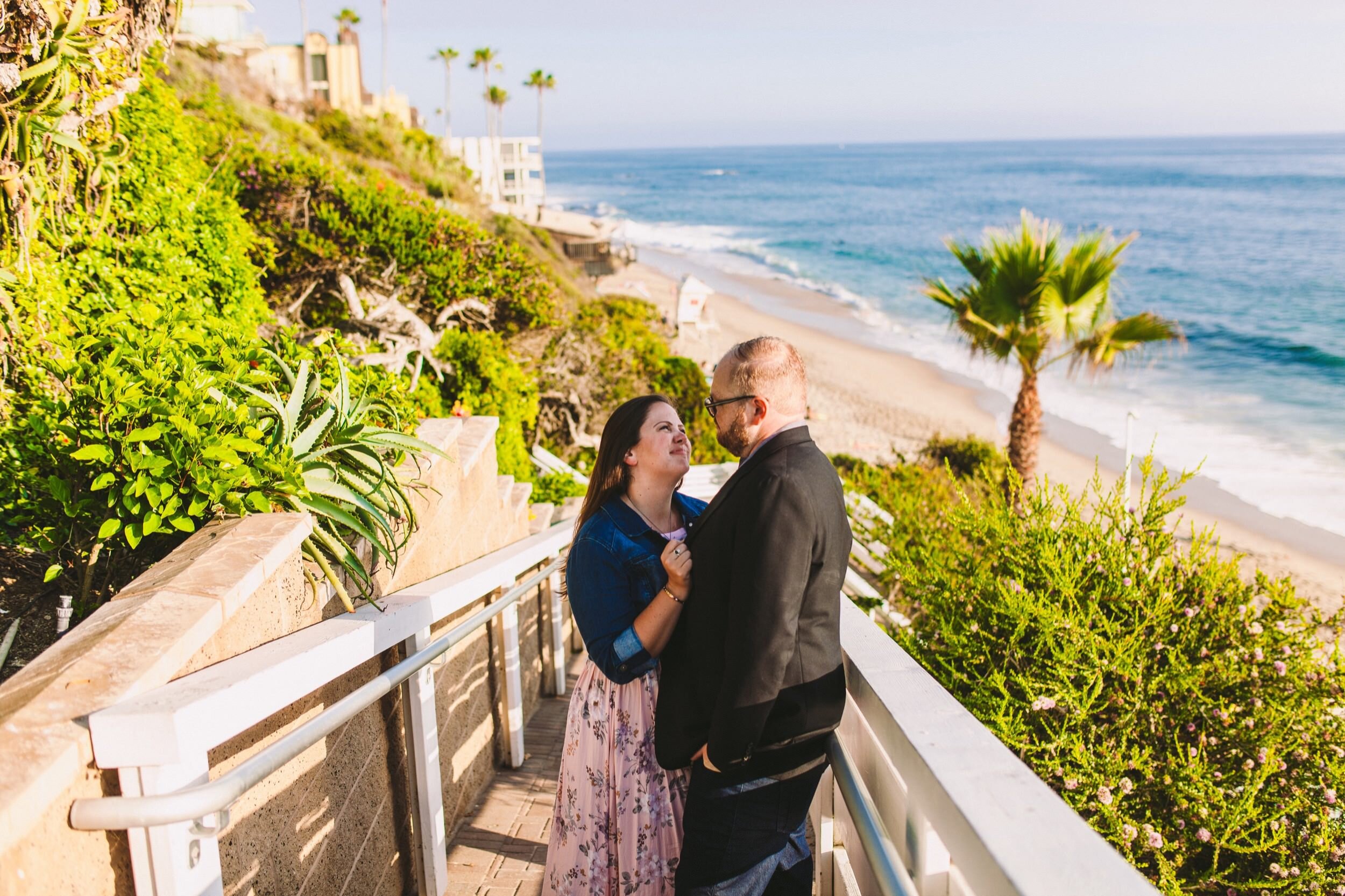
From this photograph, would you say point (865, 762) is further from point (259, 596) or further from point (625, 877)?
point (259, 596)

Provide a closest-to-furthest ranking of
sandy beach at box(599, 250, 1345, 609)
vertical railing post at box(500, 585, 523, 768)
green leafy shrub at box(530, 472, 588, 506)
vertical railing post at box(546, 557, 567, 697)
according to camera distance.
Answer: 1. vertical railing post at box(500, 585, 523, 768)
2. vertical railing post at box(546, 557, 567, 697)
3. green leafy shrub at box(530, 472, 588, 506)
4. sandy beach at box(599, 250, 1345, 609)

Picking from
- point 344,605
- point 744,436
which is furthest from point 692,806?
point 344,605

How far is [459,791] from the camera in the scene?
3.58 m

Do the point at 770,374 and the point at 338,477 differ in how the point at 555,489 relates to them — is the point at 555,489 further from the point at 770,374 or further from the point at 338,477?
the point at 770,374

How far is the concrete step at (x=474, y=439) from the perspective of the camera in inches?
158

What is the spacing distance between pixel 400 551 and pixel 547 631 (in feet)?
10.7

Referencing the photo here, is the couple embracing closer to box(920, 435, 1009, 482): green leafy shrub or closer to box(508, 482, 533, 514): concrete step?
box(508, 482, 533, 514): concrete step

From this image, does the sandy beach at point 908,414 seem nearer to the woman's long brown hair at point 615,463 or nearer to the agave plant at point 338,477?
the woman's long brown hair at point 615,463

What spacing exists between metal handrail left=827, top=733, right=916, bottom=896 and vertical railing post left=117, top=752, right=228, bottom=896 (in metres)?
1.15

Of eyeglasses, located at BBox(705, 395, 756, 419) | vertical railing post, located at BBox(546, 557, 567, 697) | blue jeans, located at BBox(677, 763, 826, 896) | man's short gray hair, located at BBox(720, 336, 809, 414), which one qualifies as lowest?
vertical railing post, located at BBox(546, 557, 567, 697)

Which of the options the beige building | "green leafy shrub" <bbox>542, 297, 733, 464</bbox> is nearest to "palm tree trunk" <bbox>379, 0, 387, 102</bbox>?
the beige building

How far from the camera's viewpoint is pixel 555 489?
887 centimetres

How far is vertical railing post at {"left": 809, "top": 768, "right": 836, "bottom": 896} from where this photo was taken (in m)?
2.46

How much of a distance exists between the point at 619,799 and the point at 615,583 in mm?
578
